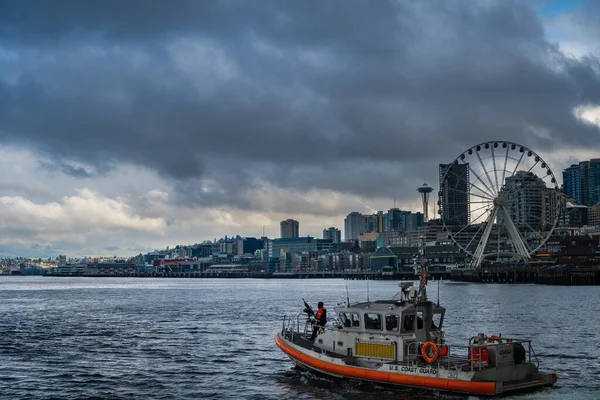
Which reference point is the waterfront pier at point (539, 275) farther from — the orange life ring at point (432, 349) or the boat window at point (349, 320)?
the orange life ring at point (432, 349)

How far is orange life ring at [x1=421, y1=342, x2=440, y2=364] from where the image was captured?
27.0m

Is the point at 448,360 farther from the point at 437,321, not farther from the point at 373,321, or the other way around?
the point at 373,321

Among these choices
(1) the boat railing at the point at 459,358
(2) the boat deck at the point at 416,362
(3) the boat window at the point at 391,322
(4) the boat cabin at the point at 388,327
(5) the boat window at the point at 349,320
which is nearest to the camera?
(1) the boat railing at the point at 459,358

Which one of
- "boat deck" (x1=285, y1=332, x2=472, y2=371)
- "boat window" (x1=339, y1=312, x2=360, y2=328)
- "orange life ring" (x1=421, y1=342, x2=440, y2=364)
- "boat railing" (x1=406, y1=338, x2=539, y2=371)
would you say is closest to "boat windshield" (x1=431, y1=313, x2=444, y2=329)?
"boat railing" (x1=406, y1=338, x2=539, y2=371)

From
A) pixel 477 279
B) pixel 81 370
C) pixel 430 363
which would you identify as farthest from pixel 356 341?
pixel 477 279

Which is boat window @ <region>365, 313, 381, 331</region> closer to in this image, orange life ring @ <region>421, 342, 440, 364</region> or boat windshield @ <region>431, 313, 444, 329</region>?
boat windshield @ <region>431, 313, 444, 329</region>

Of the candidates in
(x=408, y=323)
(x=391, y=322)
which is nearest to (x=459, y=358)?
A: (x=408, y=323)

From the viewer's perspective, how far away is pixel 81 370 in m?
35.8

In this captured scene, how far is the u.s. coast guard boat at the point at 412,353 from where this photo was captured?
2581 cm

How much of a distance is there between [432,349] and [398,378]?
1632 mm

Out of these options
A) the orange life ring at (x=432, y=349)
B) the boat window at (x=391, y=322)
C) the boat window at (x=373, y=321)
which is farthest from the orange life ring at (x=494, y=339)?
the boat window at (x=373, y=321)

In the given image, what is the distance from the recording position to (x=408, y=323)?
1129 inches

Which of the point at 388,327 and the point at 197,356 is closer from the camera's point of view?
the point at 388,327

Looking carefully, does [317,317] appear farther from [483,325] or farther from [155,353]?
[483,325]
